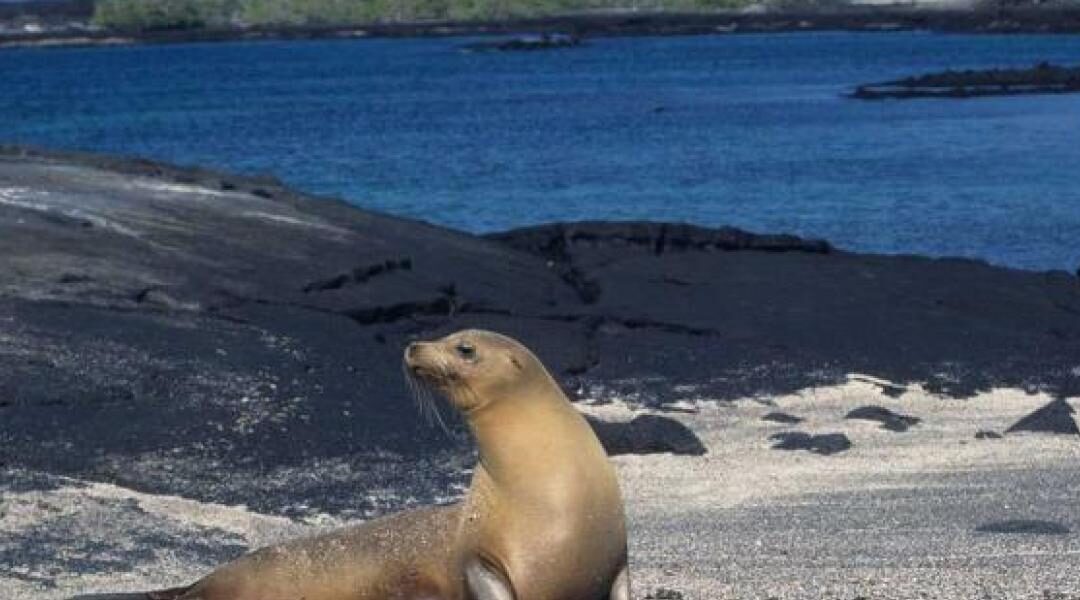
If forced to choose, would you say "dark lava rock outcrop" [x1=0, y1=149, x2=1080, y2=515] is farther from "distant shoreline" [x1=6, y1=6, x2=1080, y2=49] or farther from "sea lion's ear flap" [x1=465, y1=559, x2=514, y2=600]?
"distant shoreline" [x1=6, y1=6, x2=1080, y2=49]

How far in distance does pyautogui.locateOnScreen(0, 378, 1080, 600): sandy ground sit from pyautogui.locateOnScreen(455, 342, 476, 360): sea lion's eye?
166 centimetres

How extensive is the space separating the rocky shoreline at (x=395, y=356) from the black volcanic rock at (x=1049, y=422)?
0.43ft

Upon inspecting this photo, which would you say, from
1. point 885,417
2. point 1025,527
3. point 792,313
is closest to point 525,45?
point 792,313

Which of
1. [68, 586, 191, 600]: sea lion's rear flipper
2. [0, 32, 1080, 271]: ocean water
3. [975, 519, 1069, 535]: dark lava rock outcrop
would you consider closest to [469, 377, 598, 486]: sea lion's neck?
[68, 586, 191, 600]: sea lion's rear flipper

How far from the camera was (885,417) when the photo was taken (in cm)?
1543

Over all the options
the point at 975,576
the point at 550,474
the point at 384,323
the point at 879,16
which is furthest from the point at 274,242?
the point at 879,16

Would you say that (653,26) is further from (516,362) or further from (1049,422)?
(516,362)

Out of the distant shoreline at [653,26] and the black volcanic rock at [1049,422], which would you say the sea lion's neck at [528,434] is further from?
the distant shoreline at [653,26]

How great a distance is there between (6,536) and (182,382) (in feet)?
10.6

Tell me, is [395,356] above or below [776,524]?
below

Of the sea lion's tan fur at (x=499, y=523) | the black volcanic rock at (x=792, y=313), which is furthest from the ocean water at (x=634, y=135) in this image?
the sea lion's tan fur at (x=499, y=523)

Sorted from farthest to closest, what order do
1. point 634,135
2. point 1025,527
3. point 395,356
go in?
point 634,135 < point 395,356 < point 1025,527

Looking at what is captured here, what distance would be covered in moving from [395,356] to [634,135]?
151ft

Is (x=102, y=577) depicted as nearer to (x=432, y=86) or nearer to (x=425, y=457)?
(x=425, y=457)
